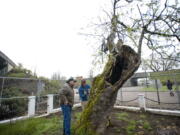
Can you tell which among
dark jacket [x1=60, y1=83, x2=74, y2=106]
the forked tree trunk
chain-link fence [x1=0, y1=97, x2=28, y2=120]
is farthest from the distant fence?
chain-link fence [x1=0, y1=97, x2=28, y2=120]

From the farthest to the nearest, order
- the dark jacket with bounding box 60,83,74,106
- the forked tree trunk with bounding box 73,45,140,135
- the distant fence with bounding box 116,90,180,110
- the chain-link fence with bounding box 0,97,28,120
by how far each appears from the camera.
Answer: the distant fence with bounding box 116,90,180,110 < the chain-link fence with bounding box 0,97,28,120 < the dark jacket with bounding box 60,83,74,106 < the forked tree trunk with bounding box 73,45,140,135

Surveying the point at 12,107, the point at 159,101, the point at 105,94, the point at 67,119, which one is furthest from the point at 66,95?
the point at 159,101

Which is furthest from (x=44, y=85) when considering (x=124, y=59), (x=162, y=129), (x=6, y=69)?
(x=162, y=129)

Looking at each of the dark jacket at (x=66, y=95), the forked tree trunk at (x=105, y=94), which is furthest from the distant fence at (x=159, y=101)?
the dark jacket at (x=66, y=95)

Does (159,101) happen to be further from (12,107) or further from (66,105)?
(12,107)

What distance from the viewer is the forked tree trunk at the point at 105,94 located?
337cm

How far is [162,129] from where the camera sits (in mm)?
4059

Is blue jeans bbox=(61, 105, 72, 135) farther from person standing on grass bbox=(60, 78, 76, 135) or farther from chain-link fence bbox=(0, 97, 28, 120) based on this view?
chain-link fence bbox=(0, 97, 28, 120)

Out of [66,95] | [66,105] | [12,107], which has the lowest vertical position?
[12,107]

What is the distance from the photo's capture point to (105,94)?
11.4ft

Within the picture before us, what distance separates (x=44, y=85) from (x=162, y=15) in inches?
396

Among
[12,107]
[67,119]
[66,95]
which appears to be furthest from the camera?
[12,107]

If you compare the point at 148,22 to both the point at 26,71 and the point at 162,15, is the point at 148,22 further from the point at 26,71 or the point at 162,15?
the point at 26,71

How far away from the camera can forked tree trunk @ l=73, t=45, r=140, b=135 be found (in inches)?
133
